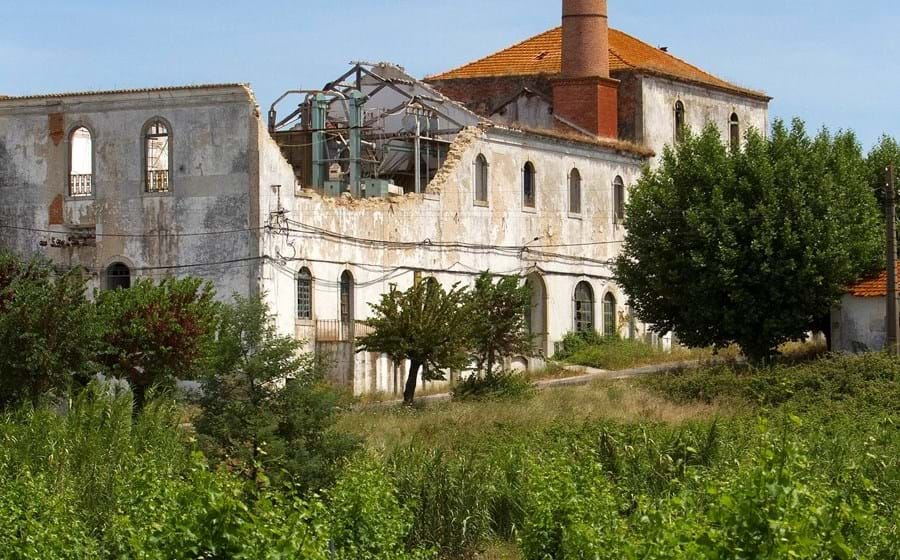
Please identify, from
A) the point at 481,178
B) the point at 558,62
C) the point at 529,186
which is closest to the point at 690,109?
the point at 558,62

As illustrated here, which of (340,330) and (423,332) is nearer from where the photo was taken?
(423,332)

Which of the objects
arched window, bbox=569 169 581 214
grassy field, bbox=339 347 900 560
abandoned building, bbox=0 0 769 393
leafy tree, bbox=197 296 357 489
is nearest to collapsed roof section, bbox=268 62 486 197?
abandoned building, bbox=0 0 769 393

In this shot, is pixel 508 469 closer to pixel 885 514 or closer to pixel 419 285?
pixel 885 514

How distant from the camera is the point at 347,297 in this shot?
42.0m

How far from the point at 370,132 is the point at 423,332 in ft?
35.8

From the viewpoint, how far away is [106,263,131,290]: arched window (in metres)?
40.3

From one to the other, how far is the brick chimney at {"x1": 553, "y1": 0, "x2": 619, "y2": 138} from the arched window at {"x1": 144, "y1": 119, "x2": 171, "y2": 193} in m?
15.3

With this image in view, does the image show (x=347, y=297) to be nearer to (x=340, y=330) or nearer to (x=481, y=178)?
(x=340, y=330)

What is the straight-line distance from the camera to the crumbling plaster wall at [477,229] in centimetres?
4094

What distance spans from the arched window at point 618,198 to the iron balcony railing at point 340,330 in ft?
42.2

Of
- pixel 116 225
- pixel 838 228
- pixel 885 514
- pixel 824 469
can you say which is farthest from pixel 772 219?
pixel 885 514

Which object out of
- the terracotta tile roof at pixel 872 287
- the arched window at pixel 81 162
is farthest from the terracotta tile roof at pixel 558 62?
the arched window at pixel 81 162

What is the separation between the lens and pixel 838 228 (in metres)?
41.8

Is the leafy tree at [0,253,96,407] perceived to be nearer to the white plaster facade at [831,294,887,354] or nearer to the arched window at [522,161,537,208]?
the arched window at [522,161,537,208]
